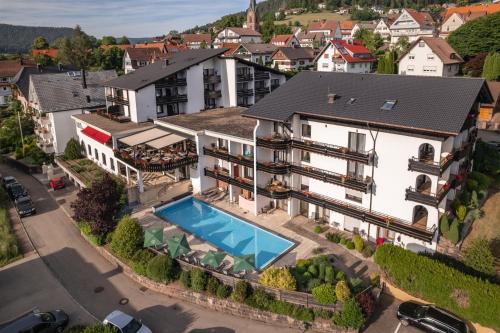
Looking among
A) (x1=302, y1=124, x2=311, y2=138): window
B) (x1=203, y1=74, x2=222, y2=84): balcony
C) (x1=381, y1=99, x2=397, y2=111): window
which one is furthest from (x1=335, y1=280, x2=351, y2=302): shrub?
(x1=203, y1=74, x2=222, y2=84): balcony

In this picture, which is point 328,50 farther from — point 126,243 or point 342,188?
point 126,243

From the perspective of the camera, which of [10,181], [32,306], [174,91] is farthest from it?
[174,91]

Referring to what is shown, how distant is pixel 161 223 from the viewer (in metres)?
38.2

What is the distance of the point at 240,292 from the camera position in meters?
26.4

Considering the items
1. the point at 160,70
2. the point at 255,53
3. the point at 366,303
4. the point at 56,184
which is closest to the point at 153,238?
the point at 366,303

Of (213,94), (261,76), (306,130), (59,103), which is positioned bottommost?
(306,130)

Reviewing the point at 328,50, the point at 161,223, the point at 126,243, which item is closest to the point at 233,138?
the point at 161,223

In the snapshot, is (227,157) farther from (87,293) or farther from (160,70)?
(160,70)

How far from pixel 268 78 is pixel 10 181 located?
141ft

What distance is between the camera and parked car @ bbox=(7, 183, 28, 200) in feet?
150

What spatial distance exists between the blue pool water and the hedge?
9.16m

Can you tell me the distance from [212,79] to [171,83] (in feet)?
Answer: 25.5

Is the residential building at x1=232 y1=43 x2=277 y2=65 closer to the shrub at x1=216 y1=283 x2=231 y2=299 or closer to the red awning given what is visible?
the red awning

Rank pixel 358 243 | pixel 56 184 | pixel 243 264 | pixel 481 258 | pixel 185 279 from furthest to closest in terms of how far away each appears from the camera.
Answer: pixel 56 184 → pixel 358 243 → pixel 185 279 → pixel 243 264 → pixel 481 258
